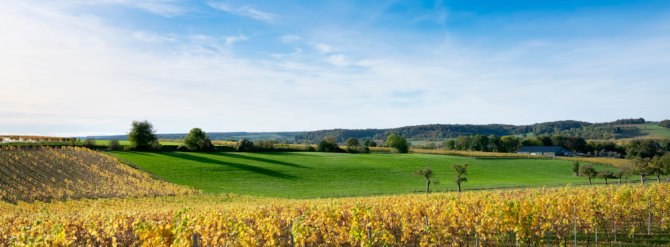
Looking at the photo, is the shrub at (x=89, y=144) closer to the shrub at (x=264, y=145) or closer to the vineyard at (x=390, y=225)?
the shrub at (x=264, y=145)

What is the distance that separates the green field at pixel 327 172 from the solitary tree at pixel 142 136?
4.45 m

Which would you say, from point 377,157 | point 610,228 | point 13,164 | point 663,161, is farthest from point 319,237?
point 377,157

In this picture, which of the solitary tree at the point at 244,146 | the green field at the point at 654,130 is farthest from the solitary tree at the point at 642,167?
the green field at the point at 654,130

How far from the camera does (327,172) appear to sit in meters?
60.3

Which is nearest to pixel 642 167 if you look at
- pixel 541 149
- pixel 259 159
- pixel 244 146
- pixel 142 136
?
pixel 259 159

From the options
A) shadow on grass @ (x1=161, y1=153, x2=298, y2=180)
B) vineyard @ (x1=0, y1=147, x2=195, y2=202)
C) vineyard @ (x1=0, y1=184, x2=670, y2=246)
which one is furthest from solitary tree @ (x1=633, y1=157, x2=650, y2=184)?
vineyard @ (x1=0, y1=147, x2=195, y2=202)

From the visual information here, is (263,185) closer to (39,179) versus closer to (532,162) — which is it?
(39,179)

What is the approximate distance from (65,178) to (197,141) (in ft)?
106

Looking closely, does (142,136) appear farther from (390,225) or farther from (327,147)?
(390,225)

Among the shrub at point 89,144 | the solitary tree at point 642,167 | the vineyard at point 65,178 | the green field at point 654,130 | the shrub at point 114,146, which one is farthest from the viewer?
the green field at point 654,130

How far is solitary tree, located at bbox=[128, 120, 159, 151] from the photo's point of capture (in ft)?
226

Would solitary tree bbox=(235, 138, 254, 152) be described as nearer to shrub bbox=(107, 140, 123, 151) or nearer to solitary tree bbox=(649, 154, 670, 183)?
shrub bbox=(107, 140, 123, 151)

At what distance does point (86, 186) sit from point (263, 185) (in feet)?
55.7

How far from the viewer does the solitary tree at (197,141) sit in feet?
242
